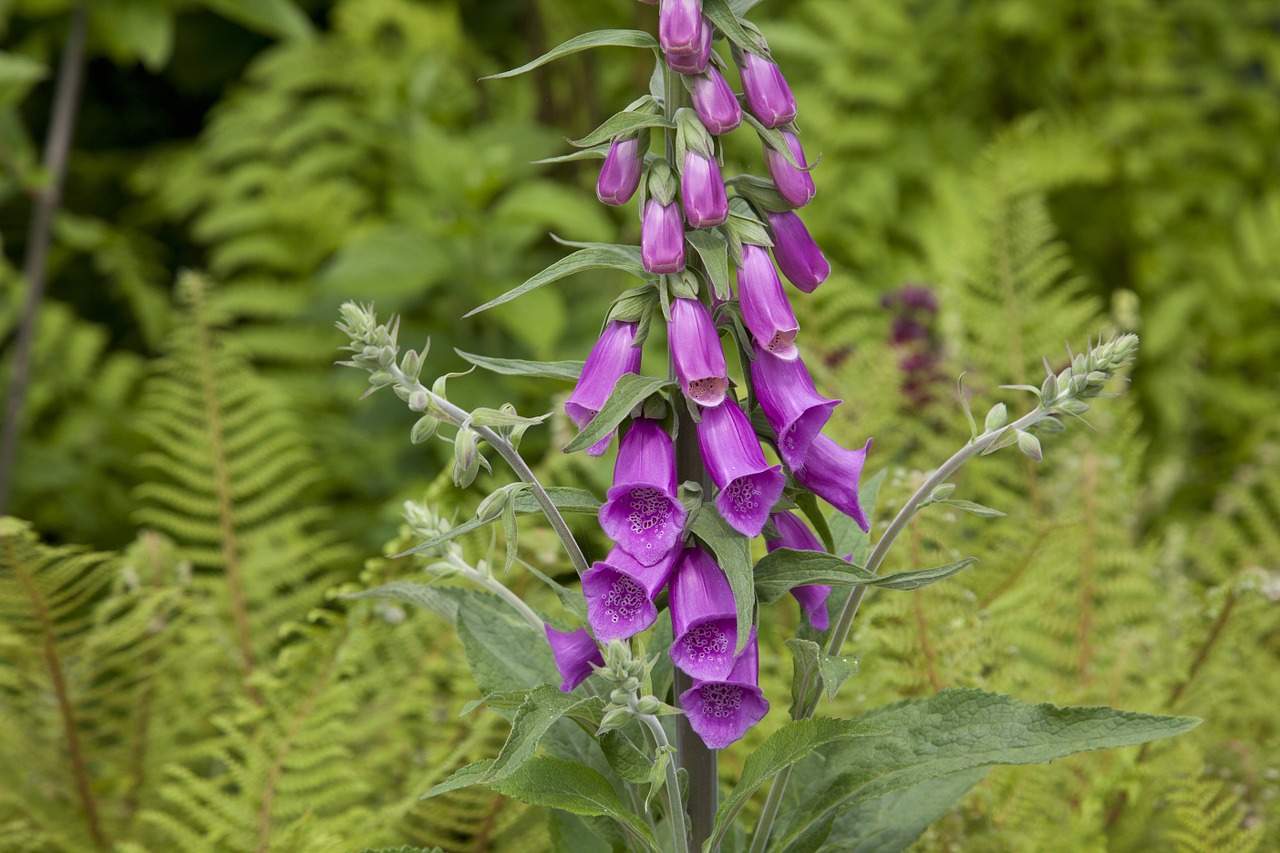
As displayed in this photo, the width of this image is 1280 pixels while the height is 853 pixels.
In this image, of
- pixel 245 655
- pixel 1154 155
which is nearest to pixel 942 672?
pixel 245 655

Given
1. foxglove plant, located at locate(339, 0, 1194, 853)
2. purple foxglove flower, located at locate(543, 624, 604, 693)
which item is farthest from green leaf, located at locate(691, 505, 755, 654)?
purple foxglove flower, located at locate(543, 624, 604, 693)

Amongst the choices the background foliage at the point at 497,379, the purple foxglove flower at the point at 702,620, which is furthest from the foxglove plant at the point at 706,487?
the background foliage at the point at 497,379

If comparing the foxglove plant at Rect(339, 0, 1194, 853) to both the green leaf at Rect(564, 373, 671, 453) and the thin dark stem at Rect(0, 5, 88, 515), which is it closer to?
the green leaf at Rect(564, 373, 671, 453)

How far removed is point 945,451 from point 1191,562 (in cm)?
100

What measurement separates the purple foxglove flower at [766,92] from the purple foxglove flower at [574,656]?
0.38 meters

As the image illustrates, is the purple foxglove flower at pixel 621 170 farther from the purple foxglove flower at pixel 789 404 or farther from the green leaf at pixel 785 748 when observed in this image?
the green leaf at pixel 785 748

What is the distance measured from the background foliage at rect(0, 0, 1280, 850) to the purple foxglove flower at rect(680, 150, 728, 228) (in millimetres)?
560

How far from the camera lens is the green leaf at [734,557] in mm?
674

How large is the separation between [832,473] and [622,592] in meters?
0.17

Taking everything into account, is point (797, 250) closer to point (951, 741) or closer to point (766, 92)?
point (766, 92)

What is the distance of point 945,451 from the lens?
1.64 meters

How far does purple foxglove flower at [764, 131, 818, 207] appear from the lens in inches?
28.9

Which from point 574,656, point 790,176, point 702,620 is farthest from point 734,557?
point 790,176

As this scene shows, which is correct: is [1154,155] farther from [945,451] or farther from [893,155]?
[945,451]
